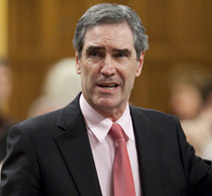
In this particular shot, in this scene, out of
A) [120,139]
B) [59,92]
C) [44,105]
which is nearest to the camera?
[120,139]

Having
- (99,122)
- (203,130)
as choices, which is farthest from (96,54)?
(203,130)

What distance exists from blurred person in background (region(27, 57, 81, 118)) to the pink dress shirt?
2117 mm

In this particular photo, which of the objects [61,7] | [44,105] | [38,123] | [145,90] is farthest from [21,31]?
[38,123]

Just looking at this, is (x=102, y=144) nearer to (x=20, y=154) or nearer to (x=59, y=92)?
(x=20, y=154)

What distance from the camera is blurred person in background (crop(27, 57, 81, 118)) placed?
479cm

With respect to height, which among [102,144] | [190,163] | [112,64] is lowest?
[190,163]

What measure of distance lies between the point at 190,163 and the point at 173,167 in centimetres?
11

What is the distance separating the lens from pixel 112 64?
239 centimetres

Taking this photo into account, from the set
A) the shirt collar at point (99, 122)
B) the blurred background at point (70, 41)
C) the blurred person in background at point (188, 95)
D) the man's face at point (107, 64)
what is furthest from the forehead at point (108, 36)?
the blurred background at point (70, 41)

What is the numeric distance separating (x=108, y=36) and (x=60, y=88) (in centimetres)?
322

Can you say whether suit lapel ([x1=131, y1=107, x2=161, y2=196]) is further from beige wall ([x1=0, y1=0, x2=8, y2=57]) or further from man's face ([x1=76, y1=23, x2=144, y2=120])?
beige wall ([x1=0, y1=0, x2=8, y2=57])

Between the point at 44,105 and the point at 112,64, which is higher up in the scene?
the point at 112,64

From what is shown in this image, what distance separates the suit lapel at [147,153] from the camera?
8.00 feet

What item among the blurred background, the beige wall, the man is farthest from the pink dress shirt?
the beige wall
